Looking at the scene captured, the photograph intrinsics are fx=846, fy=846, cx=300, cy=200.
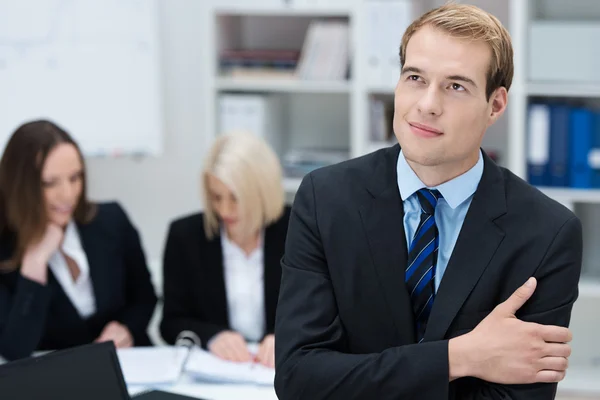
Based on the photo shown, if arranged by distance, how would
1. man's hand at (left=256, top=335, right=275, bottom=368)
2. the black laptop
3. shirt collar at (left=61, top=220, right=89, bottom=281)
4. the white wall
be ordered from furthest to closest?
the white wall < shirt collar at (left=61, top=220, right=89, bottom=281) < man's hand at (left=256, top=335, right=275, bottom=368) < the black laptop

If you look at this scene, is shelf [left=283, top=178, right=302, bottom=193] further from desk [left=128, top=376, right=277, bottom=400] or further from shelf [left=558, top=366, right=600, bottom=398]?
desk [left=128, top=376, right=277, bottom=400]

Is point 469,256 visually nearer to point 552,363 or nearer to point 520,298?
point 520,298

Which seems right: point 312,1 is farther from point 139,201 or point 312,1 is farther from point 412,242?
point 412,242

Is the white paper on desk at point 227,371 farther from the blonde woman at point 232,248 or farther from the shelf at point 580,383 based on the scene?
the shelf at point 580,383

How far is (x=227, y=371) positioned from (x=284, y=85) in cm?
163

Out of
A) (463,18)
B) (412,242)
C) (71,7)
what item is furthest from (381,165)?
(71,7)

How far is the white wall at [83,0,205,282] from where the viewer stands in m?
3.99

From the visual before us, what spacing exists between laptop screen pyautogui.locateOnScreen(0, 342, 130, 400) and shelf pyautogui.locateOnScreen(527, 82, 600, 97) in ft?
7.06

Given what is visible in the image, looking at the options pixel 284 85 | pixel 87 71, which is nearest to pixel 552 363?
pixel 284 85

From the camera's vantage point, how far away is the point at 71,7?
146 inches

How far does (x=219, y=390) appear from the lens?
2.12m

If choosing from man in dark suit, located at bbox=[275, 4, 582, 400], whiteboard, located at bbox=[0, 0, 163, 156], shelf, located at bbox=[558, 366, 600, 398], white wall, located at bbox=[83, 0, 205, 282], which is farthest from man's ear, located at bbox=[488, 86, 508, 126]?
white wall, located at bbox=[83, 0, 205, 282]

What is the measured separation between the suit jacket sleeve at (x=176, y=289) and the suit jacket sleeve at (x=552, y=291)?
1351 millimetres

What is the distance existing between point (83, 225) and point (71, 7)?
137cm
